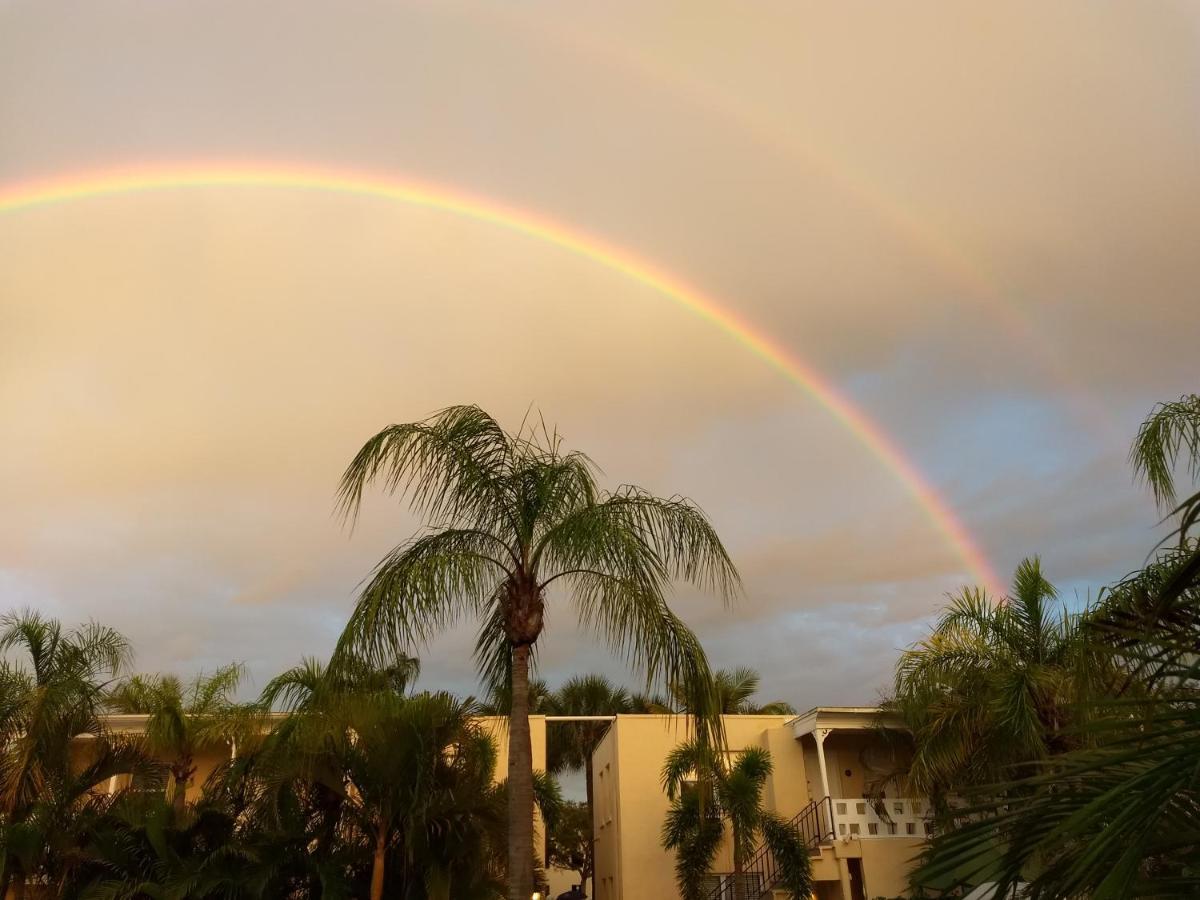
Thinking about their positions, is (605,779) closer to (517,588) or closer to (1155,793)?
(517,588)

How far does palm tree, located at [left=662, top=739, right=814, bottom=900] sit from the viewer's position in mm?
19875

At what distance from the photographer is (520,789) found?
9086 millimetres

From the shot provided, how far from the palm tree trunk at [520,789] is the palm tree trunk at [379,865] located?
4586 millimetres

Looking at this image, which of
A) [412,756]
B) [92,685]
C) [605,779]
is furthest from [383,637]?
[605,779]

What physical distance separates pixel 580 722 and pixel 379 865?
28677 millimetres

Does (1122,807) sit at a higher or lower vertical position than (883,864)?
higher

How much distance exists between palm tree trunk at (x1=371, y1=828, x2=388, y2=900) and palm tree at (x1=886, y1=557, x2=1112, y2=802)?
30.4ft

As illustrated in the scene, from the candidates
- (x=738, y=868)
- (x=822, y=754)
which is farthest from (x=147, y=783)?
(x=822, y=754)

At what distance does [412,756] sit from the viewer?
12805mm

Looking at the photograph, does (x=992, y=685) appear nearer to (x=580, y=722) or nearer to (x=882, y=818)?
(x=882, y=818)

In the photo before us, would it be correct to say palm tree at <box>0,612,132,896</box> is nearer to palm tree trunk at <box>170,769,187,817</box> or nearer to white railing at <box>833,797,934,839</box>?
palm tree trunk at <box>170,769,187,817</box>

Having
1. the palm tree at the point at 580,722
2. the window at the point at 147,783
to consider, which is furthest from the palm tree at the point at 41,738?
the palm tree at the point at 580,722

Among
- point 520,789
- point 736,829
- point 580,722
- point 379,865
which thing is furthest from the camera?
point 580,722

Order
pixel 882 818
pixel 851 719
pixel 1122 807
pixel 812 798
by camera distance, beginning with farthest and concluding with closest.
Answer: pixel 812 798 < pixel 851 719 < pixel 882 818 < pixel 1122 807
